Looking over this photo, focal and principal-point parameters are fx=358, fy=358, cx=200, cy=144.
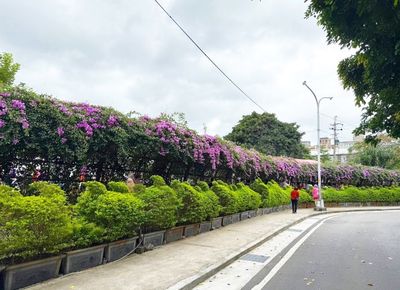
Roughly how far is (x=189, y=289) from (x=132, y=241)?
233 centimetres

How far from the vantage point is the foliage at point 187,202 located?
9.75 m

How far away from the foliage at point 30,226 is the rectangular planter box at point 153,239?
2585mm

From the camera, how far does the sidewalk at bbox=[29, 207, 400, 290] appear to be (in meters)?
5.54

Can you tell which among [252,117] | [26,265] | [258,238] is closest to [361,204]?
[252,117]

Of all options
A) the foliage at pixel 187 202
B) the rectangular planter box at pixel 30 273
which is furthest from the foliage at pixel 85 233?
the foliage at pixel 187 202

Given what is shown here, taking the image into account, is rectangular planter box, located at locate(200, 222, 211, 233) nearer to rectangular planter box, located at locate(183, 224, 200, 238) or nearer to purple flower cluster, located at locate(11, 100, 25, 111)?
rectangular planter box, located at locate(183, 224, 200, 238)

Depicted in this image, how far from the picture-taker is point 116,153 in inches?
396

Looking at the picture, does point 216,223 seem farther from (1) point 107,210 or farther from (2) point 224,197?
(1) point 107,210

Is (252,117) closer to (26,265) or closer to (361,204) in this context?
(361,204)

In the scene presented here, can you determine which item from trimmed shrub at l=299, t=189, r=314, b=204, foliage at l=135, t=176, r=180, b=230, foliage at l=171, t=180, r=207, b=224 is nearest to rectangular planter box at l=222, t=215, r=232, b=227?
foliage at l=171, t=180, r=207, b=224

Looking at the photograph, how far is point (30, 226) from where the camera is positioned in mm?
5184

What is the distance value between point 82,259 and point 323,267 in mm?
4837

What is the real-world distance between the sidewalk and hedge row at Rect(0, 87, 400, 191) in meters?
2.93

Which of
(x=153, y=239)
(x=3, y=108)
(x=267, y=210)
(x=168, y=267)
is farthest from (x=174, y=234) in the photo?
(x=267, y=210)
